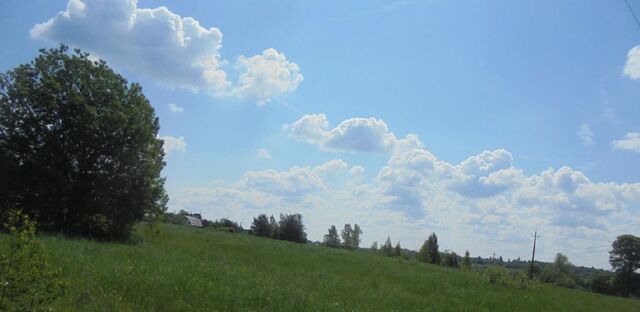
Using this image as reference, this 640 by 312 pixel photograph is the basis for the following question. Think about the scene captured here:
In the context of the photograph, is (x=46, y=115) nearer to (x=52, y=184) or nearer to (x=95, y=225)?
(x=52, y=184)

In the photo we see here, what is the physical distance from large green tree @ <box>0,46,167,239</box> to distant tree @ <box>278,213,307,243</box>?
223ft

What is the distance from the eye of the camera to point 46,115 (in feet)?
80.7

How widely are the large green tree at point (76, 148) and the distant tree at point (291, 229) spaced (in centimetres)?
6791

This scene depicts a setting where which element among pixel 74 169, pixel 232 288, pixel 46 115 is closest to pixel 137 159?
pixel 74 169

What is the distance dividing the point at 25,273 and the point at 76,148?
21094 millimetres

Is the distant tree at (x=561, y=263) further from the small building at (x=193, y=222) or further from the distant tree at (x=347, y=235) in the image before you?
the small building at (x=193, y=222)

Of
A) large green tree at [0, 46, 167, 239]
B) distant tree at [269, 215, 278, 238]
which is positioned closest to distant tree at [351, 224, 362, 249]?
distant tree at [269, 215, 278, 238]

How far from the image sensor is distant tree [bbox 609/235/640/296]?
8381 centimetres

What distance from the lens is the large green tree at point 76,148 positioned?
2409cm

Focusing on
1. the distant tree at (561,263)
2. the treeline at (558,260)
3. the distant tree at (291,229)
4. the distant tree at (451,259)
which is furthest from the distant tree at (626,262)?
the distant tree at (291,229)

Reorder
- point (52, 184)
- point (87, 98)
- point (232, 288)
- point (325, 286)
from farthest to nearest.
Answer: point (87, 98), point (52, 184), point (325, 286), point (232, 288)

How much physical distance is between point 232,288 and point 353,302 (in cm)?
382

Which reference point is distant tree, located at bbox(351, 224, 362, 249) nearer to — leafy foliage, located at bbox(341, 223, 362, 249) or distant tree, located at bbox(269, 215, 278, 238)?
leafy foliage, located at bbox(341, 223, 362, 249)

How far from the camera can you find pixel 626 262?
282 feet
